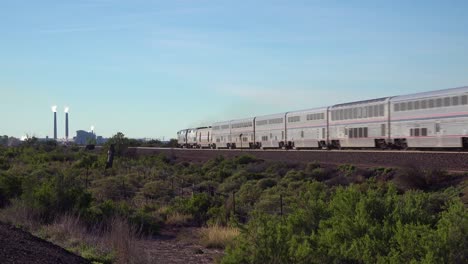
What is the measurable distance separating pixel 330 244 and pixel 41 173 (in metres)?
29.5

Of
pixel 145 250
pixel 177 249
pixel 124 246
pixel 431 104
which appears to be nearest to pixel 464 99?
pixel 431 104

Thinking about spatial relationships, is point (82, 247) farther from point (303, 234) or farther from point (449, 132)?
point (449, 132)

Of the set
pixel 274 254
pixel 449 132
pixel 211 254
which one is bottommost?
pixel 211 254

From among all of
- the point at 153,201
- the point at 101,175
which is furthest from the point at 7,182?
the point at 101,175

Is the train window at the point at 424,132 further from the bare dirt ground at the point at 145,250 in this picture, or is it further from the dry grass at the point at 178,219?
the bare dirt ground at the point at 145,250

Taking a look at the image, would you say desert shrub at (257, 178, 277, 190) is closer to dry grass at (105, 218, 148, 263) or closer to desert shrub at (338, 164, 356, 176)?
desert shrub at (338, 164, 356, 176)

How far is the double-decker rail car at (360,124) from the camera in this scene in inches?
1553

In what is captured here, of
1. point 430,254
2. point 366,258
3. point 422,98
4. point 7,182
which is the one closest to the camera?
point 430,254

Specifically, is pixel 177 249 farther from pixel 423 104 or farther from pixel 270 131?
pixel 270 131

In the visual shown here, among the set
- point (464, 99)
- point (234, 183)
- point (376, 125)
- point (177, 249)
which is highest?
point (464, 99)

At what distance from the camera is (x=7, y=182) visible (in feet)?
79.0

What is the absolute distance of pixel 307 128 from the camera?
51.8 m

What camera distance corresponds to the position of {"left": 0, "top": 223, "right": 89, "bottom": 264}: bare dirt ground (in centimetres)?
1075

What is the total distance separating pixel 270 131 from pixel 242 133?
9.09 m
